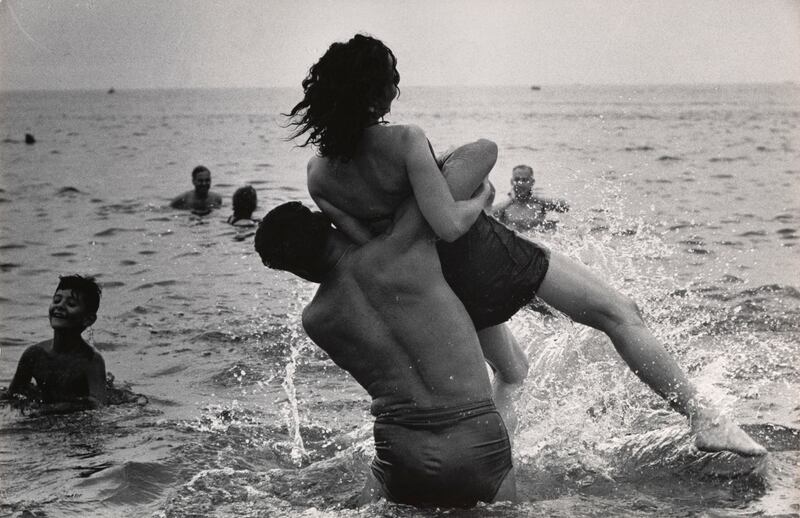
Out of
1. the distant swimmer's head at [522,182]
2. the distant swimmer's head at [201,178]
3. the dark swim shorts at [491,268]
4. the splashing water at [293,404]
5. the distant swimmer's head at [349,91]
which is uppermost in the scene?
the distant swimmer's head at [349,91]

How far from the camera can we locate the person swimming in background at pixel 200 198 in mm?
16547

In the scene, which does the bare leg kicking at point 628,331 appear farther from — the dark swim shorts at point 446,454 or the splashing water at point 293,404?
the splashing water at point 293,404

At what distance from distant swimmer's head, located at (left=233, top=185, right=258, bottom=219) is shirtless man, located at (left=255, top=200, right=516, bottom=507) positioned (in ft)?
37.0

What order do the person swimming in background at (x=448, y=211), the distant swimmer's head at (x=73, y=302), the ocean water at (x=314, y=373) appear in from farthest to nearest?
the distant swimmer's head at (x=73, y=302) < the ocean water at (x=314, y=373) < the person swimming in background at (x=448, y=211)

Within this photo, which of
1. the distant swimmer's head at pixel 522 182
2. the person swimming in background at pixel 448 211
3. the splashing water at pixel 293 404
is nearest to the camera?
the person swimming in background at pixel 448 211

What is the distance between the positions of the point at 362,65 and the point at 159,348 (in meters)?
5.42

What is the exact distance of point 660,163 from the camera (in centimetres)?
2686

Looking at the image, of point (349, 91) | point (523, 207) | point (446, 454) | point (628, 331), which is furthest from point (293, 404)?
point (523, 207)

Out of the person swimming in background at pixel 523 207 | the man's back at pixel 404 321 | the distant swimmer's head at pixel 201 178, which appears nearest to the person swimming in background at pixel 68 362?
the man's back at pixel 404 321

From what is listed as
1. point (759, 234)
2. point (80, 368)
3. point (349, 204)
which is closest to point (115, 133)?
point (759, 234)

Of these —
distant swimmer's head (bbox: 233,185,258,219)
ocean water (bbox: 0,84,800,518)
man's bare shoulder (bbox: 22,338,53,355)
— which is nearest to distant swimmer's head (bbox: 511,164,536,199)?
ocean water (bbox: 0,84,800,518)

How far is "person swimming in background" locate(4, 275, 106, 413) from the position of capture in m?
6.87

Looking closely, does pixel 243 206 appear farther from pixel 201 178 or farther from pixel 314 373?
pixel 314 373

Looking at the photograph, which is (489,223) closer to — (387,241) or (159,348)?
(387,241)
